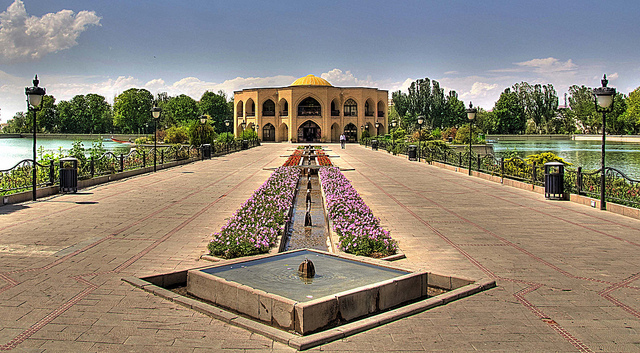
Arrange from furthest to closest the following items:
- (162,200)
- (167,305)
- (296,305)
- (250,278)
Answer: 1. (162,200)
2. (250,278)
3. (167,305)
4. (296,305)

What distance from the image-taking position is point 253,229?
21.1ft

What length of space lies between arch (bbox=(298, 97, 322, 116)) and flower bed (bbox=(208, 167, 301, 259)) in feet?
192

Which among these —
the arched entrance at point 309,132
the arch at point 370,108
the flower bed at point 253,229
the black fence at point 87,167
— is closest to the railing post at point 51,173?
the black fence at point 87,167

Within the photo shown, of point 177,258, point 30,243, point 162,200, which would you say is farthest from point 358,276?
point 162,200

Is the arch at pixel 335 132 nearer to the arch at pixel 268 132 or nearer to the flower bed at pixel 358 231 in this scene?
the arch at pixel 268 132

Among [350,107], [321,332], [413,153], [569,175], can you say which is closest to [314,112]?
[350,107]

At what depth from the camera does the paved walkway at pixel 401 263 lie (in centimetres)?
358

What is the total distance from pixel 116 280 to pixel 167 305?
1.04 metres

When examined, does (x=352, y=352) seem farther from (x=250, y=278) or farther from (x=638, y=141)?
(x=638, y=141)

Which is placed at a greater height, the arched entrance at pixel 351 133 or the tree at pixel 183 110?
the tree at pixel 183 110

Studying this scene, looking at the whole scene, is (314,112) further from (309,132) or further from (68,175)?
(68,175)

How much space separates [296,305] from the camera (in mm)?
3648

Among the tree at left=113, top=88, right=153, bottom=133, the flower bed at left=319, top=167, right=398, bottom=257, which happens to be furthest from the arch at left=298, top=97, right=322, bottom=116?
the flower bed at left=319, top=167, right=398, bottom=257

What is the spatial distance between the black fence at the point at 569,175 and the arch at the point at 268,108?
4839 centimetres
